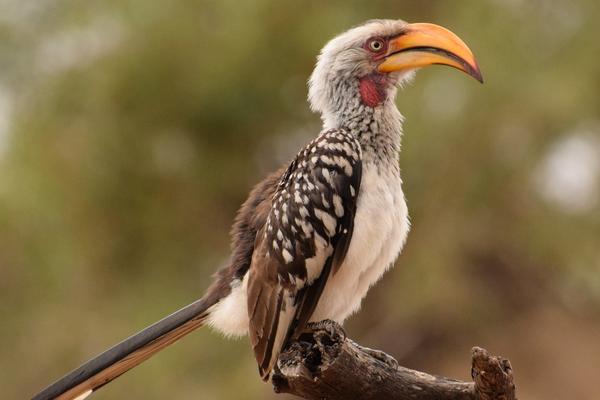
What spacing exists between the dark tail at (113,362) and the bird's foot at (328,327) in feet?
1.43

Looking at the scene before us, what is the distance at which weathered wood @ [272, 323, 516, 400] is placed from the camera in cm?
243

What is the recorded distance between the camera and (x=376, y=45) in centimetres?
317

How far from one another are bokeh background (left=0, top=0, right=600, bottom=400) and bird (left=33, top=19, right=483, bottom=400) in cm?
222

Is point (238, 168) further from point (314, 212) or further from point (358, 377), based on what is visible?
point (358, 377)

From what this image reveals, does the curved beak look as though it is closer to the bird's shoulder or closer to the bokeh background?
the bird's shoulder

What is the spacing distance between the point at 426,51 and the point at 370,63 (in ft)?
0.58

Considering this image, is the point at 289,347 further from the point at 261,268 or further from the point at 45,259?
the point at 45,259

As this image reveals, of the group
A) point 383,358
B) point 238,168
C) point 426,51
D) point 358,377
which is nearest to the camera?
point 358,377

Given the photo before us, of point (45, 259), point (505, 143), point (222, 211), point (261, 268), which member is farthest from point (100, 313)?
point (261, 268)

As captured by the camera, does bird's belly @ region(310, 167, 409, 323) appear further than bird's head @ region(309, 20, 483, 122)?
No

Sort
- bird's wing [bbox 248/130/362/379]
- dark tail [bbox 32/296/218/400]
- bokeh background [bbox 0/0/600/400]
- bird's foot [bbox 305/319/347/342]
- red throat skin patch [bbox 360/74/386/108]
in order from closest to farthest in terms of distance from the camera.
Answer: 1. bird's foot [bbox 305/319/347/342]
2. bird's wing [bbox 248/130/362/379]
3. dark tail [bbox 32/296/218/400]
4. red throat skin patch [bbox 360/74/386/108]
5. bokeh background [bbox 0/0/600/400]

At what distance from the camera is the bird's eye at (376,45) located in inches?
125

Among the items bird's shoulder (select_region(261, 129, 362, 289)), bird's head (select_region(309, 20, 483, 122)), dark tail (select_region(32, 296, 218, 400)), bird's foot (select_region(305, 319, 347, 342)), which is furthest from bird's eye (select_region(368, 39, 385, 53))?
dark tail (select_region(32, 296, 218, 400))

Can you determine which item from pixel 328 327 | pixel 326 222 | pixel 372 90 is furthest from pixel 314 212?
pixel 372 90
